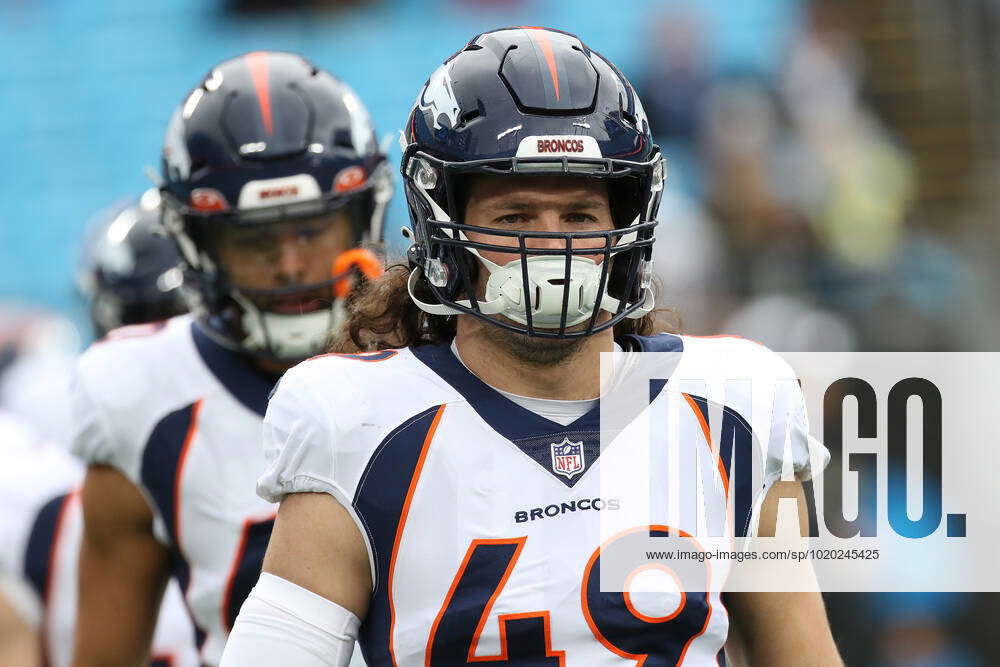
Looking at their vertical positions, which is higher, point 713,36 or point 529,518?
point 529,518

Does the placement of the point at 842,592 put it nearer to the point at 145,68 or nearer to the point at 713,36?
the point at 713,36

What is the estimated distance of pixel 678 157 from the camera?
757 centimetres

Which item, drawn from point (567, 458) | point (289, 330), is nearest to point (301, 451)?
point (567, 458)

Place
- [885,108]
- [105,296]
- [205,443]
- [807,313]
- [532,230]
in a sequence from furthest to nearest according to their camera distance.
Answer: [885,108] < [807,313] < [105,296] < [205,443] < [532,230]

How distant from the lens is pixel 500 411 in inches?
89.1

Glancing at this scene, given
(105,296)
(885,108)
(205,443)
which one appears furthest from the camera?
(885,108)

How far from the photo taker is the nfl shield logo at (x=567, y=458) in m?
2.23

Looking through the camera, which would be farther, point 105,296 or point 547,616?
point 105,296

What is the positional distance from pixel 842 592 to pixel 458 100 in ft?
11.4

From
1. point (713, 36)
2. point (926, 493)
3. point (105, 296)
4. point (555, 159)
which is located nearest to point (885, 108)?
point (713, 36)

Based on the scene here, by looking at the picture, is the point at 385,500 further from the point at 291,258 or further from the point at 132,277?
the point at 132,277

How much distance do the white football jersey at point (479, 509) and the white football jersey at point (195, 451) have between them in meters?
0.99

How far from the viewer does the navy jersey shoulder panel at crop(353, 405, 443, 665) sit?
2131 mm

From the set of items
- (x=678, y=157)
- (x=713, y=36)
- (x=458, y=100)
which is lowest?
(x=678, y=157)
